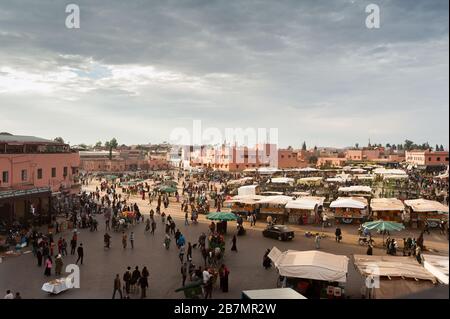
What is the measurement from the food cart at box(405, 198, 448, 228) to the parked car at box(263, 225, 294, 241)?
8.11 metres

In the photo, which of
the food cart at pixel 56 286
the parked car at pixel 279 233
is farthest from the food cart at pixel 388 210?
the food cart at pixel 56 286

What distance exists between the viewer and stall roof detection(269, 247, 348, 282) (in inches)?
441

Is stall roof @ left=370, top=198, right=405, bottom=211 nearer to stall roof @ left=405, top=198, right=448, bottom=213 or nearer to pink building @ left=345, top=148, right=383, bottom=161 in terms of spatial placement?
stall roof @ left=405, top=198, right=448, bottom=213

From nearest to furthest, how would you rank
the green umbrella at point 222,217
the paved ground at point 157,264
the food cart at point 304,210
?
the paved ground at point 157,264
the green umbrella at point 222,217
the food cart at point 304,210

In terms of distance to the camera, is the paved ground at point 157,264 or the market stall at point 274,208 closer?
the paved ground at point 157,264

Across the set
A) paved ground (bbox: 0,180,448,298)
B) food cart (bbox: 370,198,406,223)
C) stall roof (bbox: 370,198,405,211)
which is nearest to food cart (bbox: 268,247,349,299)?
paved ground (bbox: 0,180,448,298)

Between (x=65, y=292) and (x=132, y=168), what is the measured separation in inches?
3232

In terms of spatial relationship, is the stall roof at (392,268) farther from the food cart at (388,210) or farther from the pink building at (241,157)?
the pink building at (241,157)

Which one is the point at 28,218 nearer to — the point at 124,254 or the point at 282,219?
the point at 124,254

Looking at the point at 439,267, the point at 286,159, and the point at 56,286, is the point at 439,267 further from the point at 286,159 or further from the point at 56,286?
the point at 286,159

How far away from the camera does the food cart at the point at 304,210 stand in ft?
79.0

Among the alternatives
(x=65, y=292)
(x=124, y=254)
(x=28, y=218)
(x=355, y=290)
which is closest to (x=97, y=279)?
(x=65, y=292)

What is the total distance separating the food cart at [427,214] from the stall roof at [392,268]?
11.8 metres

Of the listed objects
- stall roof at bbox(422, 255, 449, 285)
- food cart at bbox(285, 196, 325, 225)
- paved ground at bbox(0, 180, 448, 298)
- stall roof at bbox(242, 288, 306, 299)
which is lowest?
paved ground at bbox(0, 180, 448, 298)
